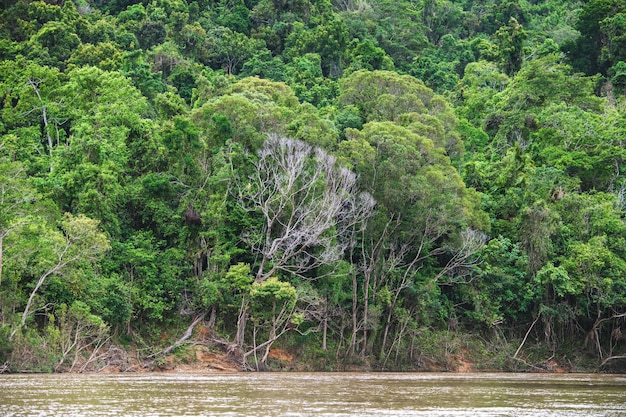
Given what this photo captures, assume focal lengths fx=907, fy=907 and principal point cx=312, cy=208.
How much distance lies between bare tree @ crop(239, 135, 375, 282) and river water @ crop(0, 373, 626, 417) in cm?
708

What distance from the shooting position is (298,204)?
150ft

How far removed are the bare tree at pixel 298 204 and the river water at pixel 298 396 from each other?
23.2 ft

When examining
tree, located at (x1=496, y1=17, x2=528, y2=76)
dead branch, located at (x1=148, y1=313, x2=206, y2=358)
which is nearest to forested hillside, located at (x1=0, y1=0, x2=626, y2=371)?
dead branch, located at (x1=148, y1=313, x2=206, y2=358)

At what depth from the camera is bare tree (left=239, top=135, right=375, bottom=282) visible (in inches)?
1743

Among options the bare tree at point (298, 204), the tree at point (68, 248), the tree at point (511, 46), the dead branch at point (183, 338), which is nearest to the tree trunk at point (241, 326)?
the bare tree at point (298, 204)

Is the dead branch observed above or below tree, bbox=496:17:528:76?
below

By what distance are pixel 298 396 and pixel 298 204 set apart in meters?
18.0

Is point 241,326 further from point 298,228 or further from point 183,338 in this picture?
point 298,228

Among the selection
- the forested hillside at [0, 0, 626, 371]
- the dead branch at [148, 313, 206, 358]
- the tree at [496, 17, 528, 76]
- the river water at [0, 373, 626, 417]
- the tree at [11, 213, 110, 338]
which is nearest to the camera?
the river water at [0, 373, 626, 417]

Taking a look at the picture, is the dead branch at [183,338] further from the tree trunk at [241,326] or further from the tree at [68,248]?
the tree at [68,248]

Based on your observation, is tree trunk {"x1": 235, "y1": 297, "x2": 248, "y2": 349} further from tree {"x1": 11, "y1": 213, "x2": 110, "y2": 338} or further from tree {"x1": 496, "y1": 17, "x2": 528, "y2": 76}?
tree {"x1": 496, "y1": 17, "x2": 528, "y2": 76}

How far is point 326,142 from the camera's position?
47000mm

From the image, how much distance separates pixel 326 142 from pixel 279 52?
126 feet

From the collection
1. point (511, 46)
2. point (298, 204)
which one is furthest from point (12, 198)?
point (511, 46)
